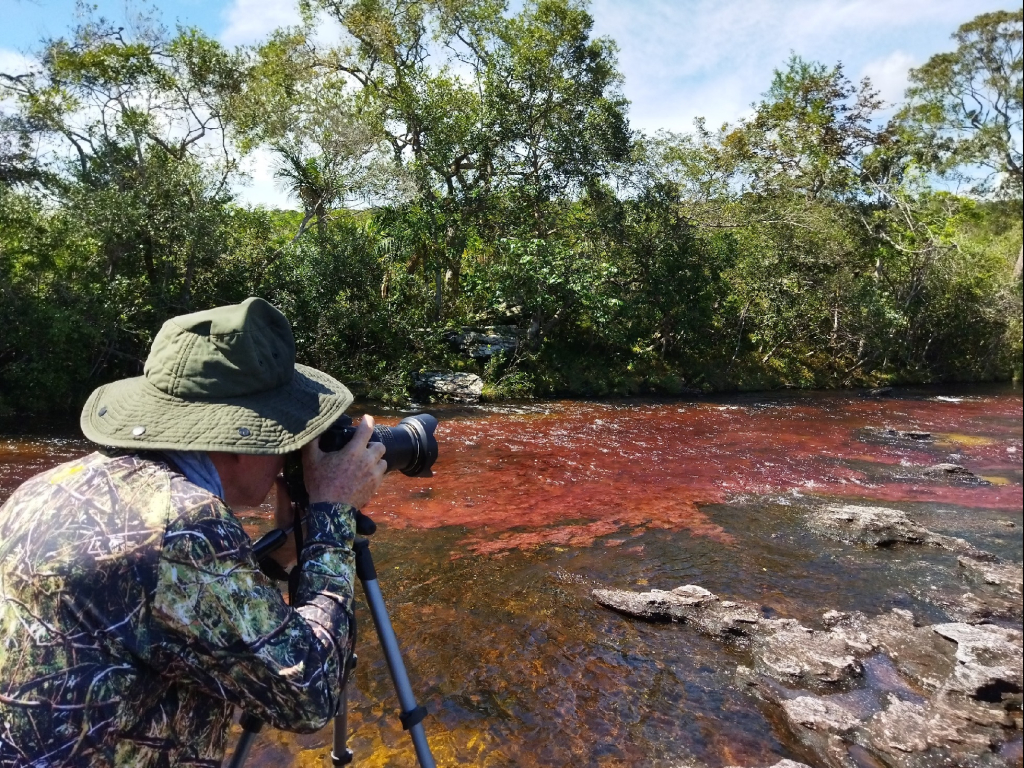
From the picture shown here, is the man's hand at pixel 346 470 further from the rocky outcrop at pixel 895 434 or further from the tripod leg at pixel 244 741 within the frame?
the rocky outcrop at pixel 895 434

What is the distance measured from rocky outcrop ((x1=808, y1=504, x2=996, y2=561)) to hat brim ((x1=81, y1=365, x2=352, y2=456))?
5.55m

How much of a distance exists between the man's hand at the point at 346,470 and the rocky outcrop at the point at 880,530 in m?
5.34

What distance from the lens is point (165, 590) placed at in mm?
1101

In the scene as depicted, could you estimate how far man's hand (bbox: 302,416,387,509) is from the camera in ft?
4.75

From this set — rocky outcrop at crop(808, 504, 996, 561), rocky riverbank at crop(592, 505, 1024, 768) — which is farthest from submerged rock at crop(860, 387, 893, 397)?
rocky riverbank at crop(592, 505, 1024, 768)

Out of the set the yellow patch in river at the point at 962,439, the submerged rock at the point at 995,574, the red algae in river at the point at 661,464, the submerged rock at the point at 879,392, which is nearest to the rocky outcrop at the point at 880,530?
the submerged rock at the point at 995,574

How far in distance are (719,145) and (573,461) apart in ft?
44.0

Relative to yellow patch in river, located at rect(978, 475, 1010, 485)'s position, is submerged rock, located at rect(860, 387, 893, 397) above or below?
below

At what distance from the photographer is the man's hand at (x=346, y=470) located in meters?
1.45

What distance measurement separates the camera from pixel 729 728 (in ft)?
10.2

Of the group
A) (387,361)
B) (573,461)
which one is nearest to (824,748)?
(573,461)

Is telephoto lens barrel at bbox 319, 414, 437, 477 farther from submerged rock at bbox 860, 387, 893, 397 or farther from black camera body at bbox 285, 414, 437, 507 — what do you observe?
submerged rock at bbox 860, 387, 893, 397

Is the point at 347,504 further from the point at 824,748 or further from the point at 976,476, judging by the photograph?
the point at 976,476

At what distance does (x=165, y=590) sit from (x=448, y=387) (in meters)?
12.3
